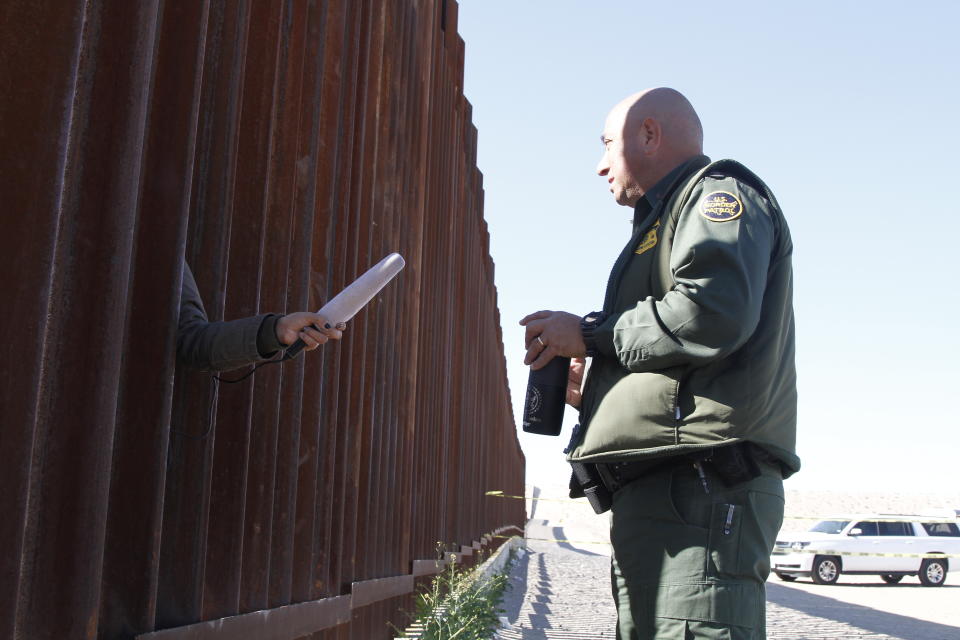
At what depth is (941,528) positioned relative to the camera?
22266mm

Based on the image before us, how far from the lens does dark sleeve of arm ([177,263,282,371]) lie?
2199 millimetres

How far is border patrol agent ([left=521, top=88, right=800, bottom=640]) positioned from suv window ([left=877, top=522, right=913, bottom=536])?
68.8 ft

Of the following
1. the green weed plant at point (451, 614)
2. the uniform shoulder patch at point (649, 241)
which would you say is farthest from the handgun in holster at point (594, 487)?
the green weed plant at point (451, 614)

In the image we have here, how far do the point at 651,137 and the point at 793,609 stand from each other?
11131mm

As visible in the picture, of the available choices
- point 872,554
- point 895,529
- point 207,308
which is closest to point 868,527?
point 895,529

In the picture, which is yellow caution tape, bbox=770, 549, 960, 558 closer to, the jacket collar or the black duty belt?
the jacket collar

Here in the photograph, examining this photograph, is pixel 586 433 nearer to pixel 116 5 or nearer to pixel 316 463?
pixel 316 463

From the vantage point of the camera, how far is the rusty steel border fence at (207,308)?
5.04ft

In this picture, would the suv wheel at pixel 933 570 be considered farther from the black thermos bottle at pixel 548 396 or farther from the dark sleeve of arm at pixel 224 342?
the dark sleeve of arm at pixel 224 342

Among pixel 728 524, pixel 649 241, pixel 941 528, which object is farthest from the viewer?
pixel 941 528

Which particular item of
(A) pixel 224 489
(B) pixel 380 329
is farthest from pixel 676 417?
(B) pixel 380 329

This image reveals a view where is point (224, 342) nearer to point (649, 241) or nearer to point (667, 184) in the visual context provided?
point (649, 241)

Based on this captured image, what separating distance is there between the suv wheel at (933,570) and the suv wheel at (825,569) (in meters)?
1.83

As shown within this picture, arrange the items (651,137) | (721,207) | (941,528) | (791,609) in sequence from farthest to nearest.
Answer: (941,528) → (791,609) → (651,137) → (721,207)
